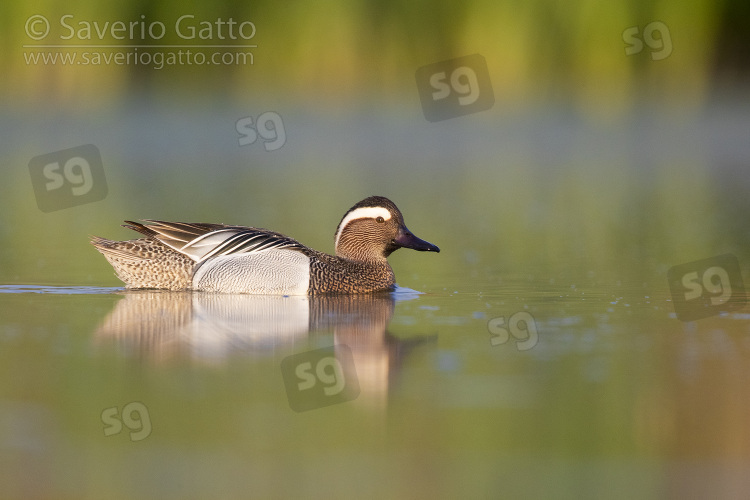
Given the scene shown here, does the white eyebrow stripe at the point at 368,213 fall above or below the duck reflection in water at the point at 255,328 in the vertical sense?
above

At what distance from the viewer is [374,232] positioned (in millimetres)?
10117

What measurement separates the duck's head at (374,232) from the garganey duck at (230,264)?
17 cm

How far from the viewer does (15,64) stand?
25.2m

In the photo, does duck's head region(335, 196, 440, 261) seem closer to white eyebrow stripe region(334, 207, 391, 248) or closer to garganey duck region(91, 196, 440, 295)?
white eyebrow stripe region(334, 207, 391, 248)

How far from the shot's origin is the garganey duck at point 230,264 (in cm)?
941

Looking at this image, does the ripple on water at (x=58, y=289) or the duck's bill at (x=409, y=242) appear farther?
the duck's bill at (x=409, y=242)

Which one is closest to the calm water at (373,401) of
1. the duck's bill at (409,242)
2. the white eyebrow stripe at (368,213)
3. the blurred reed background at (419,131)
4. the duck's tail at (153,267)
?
the duck's tail at (153,267)

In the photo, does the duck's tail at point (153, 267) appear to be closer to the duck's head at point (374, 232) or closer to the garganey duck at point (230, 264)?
the garganey duck at point (230, 264)

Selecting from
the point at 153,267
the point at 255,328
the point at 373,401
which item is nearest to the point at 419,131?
the point at 153,267

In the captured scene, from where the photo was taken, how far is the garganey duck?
9.41 meters

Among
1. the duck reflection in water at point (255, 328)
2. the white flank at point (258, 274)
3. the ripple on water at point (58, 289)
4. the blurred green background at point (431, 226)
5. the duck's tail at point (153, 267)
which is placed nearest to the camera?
the blurred green background at point (431, 226)

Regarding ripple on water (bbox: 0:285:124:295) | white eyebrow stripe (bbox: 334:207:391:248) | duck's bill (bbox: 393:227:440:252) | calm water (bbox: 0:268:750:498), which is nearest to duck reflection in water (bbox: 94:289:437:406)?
calm water (bbox: 0:268:750:498)

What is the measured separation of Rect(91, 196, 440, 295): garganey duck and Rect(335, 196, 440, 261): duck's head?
0.17 metres

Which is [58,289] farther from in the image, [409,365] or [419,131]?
[419,131]
